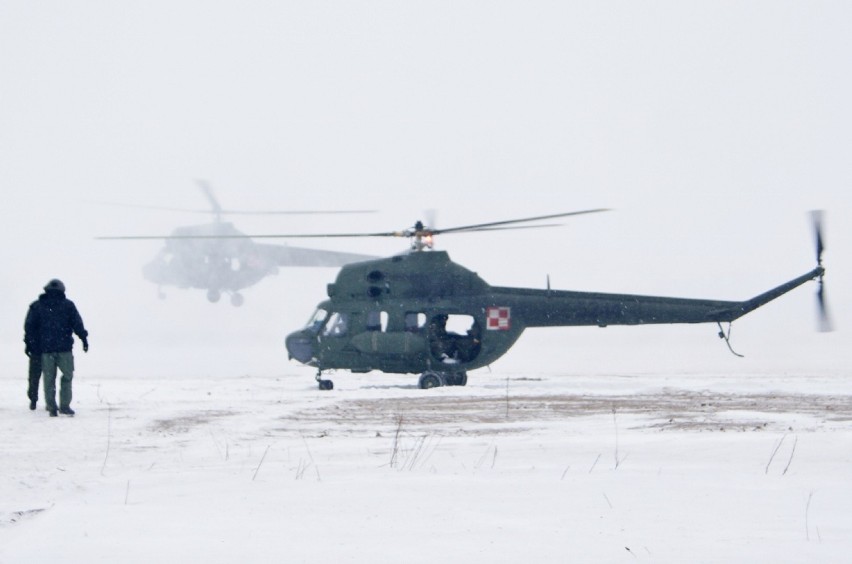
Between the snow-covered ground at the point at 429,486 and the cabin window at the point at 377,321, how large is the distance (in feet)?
20.9

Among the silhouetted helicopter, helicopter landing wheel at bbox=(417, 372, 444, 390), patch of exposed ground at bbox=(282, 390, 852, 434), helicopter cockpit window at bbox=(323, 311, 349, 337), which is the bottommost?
patch of exposed ground at bbox=(282, 390, 852, 434)

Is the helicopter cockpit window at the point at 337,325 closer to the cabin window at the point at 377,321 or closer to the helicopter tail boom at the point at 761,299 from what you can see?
the cabin window at the point at 377,321

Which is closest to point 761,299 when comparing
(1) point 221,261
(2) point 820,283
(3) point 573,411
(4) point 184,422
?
(2) point 820,283

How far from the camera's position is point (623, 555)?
4281 mm

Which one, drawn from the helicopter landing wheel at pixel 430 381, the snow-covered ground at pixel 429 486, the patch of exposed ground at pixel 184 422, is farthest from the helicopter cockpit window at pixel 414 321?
the patch of exposed ground at pixel 184 422

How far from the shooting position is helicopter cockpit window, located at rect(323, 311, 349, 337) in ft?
58.7

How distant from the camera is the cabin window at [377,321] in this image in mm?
17719

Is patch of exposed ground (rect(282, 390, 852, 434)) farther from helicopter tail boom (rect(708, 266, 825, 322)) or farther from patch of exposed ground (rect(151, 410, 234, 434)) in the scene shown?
helicopter tail boom (rect(708, 266, 825, 322))

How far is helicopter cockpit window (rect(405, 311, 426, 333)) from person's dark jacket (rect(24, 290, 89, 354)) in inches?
274

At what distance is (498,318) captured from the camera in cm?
1756

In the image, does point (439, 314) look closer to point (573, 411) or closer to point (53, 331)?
→ point (573, 411)

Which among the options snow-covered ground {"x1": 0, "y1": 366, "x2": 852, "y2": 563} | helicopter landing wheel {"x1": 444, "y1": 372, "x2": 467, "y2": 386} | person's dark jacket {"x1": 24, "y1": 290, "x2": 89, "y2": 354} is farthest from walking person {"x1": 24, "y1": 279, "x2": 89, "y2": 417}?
helicopter landing wheel {"x1": 444, "y1": 372, "x2": 467, "y2": 386}

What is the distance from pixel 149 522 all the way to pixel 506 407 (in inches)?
304

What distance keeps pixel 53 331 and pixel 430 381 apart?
291 inches
